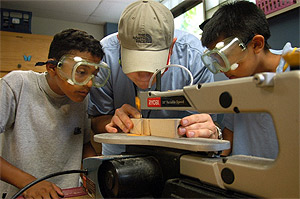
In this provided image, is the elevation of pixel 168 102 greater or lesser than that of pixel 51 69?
lesser

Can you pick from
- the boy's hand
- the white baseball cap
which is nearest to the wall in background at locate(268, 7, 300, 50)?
the white baseball cap

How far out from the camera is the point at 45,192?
1061mm

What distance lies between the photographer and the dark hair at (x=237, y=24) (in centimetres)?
132

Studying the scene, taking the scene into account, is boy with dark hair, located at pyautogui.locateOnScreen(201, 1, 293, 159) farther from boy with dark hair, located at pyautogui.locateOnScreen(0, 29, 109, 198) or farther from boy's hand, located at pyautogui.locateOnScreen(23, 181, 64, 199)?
boy's hand, located at pyautogui.locateOnScreen(23, 181, 64, 199)

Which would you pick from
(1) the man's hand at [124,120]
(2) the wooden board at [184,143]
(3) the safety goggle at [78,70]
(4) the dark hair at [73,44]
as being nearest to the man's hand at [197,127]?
(2) the wooden board at [184,143]

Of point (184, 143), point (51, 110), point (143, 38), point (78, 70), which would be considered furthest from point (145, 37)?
point (51, 110)

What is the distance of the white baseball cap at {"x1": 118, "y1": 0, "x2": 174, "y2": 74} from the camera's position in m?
1.15

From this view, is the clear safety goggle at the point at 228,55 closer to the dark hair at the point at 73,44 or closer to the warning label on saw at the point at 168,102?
the warning label on saw at the point at 168,102

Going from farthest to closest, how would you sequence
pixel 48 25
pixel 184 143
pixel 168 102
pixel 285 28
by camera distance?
1. pixel 48 25
2. pixel 285 28
3. pixel 168 102
4. pixel 184 143

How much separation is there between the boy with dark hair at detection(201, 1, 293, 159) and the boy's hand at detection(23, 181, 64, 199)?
93 cm

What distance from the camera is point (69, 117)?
5.46 ft

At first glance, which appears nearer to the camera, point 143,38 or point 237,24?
point 143,38

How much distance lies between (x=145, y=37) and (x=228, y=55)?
0.45 metres

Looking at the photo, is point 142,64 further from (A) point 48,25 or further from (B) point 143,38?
(A) point 48,25
